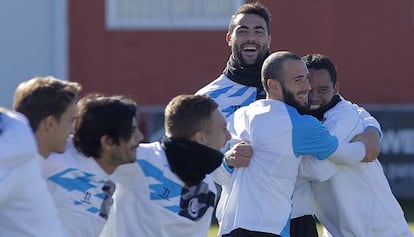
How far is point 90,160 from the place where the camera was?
4.94 m

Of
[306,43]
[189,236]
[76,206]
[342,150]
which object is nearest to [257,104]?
[342,150]

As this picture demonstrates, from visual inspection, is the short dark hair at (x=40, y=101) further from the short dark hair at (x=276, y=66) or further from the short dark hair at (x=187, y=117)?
the short dark hair at (x=276, y=66)

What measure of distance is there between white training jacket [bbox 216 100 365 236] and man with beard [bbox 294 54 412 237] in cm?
23

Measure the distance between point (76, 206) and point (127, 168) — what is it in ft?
1.09

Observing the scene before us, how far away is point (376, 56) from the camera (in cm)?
1722

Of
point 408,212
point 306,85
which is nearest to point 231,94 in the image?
point 306,85

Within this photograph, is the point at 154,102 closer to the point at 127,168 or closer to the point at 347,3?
the point at 347,3

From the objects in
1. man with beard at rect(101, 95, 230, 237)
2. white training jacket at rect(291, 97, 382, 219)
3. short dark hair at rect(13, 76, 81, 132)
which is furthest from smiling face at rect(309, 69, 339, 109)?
short dark hair at rect(13, 76, 81, 132)

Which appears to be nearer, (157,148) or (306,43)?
(157,148)

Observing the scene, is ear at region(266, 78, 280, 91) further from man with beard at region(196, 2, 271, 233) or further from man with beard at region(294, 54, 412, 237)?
man with beard at region(196, 2, 271, 233)

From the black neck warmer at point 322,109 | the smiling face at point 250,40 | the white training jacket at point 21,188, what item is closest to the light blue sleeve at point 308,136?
the black neck warmer at point 322,109

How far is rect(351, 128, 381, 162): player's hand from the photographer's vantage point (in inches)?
230

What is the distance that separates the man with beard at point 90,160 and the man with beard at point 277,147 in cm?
88

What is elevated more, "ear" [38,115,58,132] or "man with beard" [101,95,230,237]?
"ear" [38,115,58,132]
